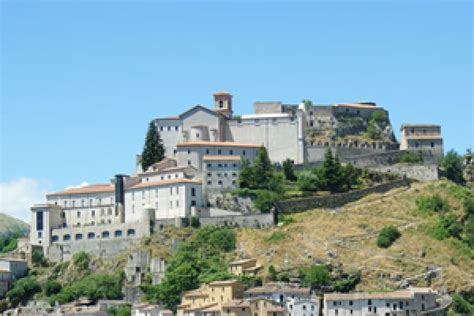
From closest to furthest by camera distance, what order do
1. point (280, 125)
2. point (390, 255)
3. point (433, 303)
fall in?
point (433, 303) < point (390, 255) < point (280, 125)

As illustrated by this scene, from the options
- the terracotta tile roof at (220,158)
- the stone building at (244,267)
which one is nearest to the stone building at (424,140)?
the terracotta tile roof at (220,158)

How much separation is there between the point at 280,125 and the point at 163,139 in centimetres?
1127

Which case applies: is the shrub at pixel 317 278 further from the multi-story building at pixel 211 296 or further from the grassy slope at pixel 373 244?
the multi-story building at pixel 211 296

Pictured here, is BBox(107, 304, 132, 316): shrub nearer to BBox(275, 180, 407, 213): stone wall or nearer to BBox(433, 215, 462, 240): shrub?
BBox(275, 180, 407, 213): stone wall

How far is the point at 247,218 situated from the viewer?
93.2 metres

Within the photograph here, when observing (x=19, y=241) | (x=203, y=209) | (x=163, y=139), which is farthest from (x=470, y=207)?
(x=19, y=241)

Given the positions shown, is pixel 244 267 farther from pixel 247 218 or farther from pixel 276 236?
pixel 247 218

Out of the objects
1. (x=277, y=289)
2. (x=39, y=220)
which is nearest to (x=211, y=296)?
(x=277, y=289)

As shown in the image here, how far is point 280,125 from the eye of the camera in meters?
104

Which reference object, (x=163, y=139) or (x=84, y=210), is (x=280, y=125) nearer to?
(x=163, y=139)

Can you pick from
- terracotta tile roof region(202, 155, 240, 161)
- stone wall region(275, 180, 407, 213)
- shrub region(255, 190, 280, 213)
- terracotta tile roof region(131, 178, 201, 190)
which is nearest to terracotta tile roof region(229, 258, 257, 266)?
shrub region(255, 190, 280, 213)

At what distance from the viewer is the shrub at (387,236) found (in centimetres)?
8694

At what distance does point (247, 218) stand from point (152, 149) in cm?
1472

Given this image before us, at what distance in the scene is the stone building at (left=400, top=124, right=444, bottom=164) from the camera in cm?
10444
